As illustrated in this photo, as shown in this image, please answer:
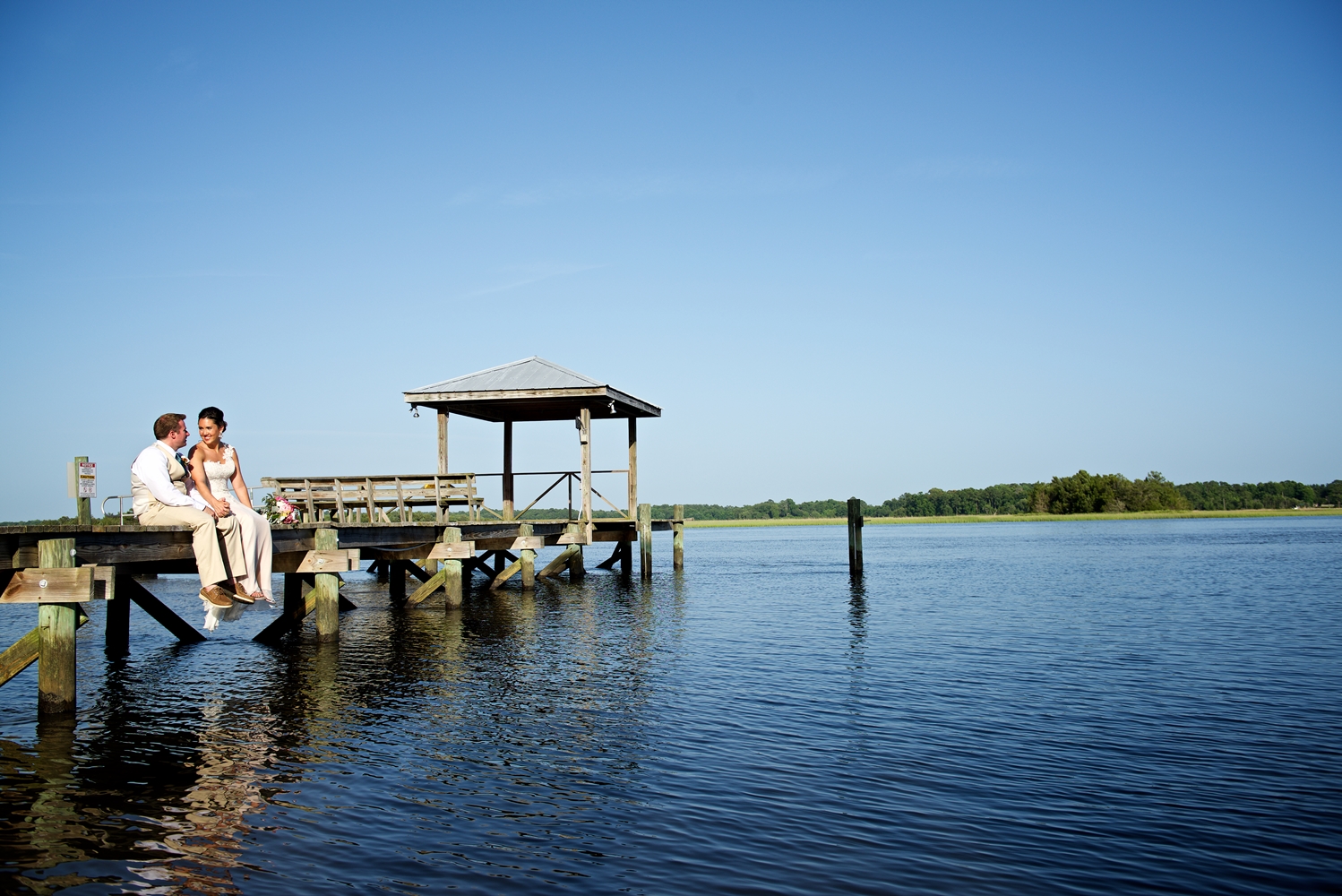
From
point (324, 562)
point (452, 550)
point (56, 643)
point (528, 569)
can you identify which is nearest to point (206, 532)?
point (56, 643)

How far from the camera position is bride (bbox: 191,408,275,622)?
10.1 m

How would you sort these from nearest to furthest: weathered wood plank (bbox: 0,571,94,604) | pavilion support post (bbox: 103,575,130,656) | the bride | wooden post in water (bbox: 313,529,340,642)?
1. weathered wood plank (bbox: 0,571,94,604)
2. the bride
3. pavilion support post (bbox: 103,575,130,656)
4. wooden post in water (bbox: 313,529,340,642)

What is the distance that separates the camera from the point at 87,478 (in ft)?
63.6

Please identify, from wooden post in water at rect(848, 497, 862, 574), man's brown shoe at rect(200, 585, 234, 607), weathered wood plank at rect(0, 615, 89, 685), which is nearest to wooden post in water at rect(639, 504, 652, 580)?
wooden post in water at rect(848, 497, 862, 574)

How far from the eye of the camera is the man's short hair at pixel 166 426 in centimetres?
973

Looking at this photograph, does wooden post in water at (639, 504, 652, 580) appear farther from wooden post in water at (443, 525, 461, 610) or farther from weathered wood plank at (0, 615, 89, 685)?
weathered wood plank at (0, 615, 89, 685)

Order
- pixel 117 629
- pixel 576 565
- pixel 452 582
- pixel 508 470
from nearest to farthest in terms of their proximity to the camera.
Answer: pixel 117 629
pixel 452 582
pixel 508 470
pixel 576 565

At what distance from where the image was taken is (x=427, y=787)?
7566 millimetres

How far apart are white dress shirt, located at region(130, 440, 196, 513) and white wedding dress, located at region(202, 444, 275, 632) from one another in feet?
1.36

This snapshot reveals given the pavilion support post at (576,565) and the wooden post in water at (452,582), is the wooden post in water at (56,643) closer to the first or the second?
the wooden post in water at (452,582)

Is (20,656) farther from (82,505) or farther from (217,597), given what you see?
(82,505)

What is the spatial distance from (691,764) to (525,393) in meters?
16.5

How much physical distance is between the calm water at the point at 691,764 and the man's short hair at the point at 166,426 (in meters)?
2.91

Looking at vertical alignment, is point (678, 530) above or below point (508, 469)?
below
